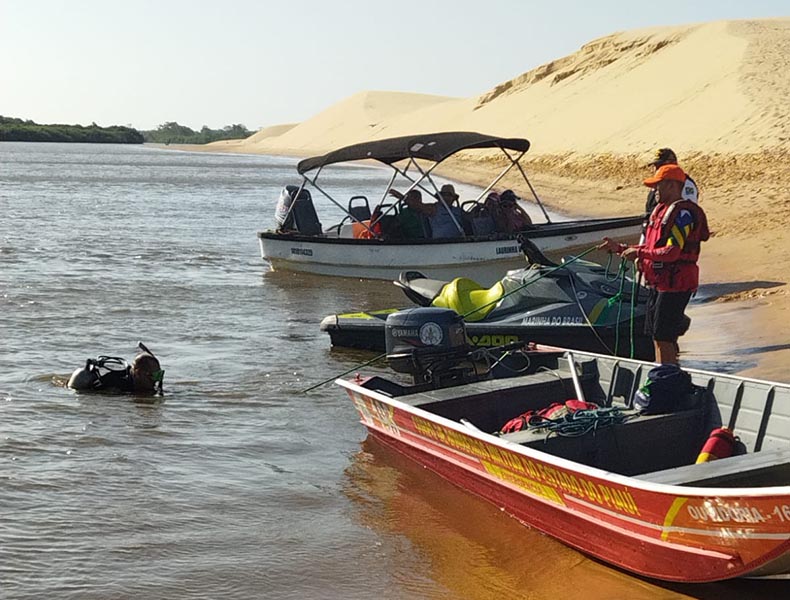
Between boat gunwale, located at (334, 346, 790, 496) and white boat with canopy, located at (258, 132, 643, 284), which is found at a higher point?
white boat with canopy, located at (258, 132, 643, 284)

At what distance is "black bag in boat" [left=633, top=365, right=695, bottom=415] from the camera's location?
7.12 metres

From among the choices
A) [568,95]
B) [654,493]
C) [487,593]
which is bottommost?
[487,593]

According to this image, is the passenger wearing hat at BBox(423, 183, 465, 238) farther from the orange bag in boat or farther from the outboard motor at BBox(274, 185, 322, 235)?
the outboard motor at BBox(274, 185, 322, 235)

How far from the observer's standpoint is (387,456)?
8375 mm

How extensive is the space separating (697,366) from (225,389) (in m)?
4.44

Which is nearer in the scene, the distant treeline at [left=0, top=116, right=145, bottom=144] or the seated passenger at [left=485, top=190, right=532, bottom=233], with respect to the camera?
the seated passenger at [left=485, top=190, right=532, bottom=233]

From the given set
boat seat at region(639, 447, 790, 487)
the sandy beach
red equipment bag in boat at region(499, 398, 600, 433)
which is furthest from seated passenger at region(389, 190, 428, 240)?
boat seat at region(639, 447, 790, 487)

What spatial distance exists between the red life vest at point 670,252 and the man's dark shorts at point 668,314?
3.1 inches

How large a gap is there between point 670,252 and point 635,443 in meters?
1.81

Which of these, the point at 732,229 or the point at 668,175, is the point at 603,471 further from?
the point at 732,229

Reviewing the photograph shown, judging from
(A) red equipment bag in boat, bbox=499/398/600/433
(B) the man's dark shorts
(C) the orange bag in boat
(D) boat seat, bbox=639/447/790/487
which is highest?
(C) the orange bag in boat

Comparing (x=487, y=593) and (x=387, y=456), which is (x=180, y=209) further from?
(x=487, y=593)

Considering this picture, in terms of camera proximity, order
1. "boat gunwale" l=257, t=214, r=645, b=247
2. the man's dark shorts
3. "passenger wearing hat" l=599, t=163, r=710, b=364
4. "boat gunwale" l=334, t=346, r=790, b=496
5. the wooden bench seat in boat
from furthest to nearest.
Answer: "boat gunwale" l=257, t=214, r=645, b=247, the man's dark shorts, "passenger wearing hat" l=599, t=163, r=710, b=364, the wooden bench seat in boat, "boat gunwale" l=334, t=346, r=790, b=496

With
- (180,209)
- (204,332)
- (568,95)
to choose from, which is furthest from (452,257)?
(568,95)
